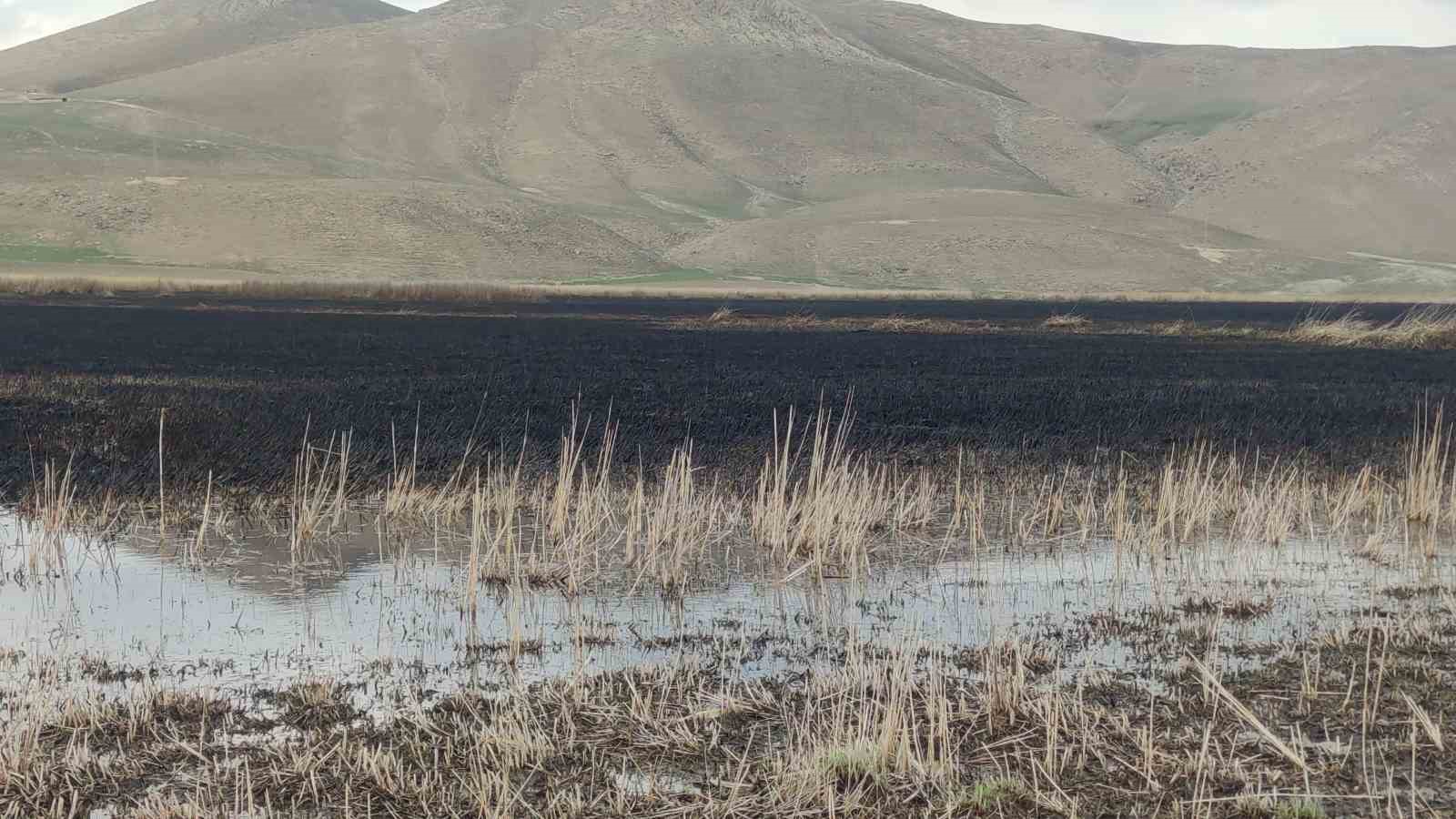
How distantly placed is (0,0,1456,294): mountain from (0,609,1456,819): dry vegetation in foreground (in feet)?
325

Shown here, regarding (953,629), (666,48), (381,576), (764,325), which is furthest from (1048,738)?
(666,48)

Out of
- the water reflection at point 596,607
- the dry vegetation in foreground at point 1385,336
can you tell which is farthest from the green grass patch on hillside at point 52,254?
the water reflection at point 596,607

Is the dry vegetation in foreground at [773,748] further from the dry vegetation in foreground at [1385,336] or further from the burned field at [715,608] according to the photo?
the dry vegetation in foreground at [1385,336]

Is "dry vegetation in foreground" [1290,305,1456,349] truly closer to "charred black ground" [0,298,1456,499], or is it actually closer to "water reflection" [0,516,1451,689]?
"charred black ground" [0,298,1456,499]

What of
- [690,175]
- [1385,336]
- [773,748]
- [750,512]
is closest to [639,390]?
[750,512]

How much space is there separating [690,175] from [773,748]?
158354 mm

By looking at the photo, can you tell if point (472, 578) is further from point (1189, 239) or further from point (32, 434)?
point (1189, 239)

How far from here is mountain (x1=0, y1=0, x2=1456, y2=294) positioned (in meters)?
118

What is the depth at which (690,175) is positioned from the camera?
538 feet

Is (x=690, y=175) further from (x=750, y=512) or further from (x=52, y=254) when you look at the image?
(x=750, y=512)

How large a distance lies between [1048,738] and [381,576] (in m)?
6.10

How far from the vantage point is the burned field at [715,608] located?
723 cm

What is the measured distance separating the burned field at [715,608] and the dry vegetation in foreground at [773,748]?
26 millimetres

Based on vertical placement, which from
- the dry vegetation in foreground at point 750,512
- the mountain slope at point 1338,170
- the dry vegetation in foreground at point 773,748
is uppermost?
the dry vegetation in foreground at point 773,748
